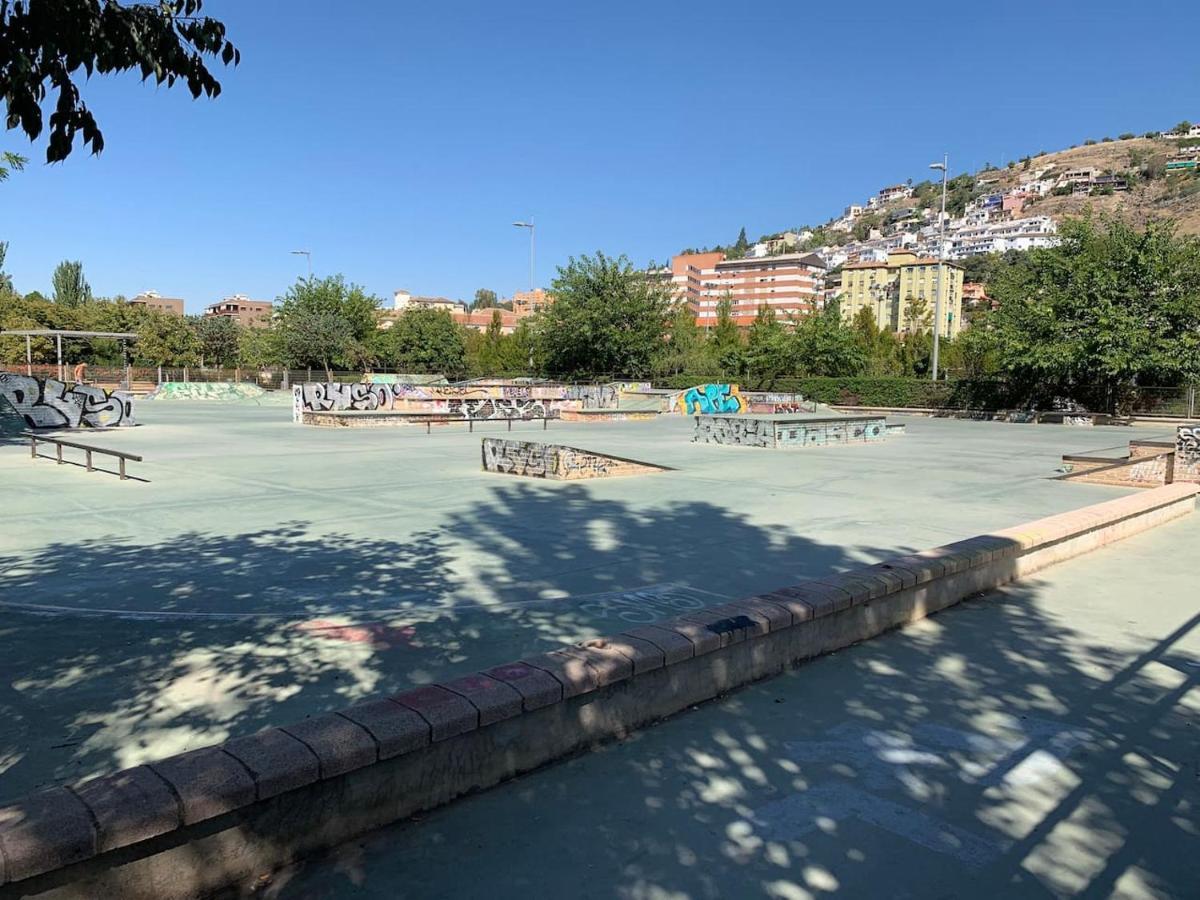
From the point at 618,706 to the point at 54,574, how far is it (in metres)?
5.94

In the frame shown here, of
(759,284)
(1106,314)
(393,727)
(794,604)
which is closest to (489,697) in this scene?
(393,727)

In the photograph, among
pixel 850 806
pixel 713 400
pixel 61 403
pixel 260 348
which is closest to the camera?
pixel 850 806

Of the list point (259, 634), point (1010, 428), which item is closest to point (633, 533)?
point (259, 634)

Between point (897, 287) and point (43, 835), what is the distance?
607 ft

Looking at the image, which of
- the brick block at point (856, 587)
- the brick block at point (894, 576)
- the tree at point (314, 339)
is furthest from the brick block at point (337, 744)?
the tree at point (314, 339)

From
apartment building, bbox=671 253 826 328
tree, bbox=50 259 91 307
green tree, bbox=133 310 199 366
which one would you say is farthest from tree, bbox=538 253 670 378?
apartment building, bbox=671 253 826 328

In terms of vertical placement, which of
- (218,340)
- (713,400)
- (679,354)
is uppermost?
(218,340)

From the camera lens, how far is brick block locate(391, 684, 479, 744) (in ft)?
10.4

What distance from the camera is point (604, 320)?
5169 cm

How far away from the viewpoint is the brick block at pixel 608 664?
377cm

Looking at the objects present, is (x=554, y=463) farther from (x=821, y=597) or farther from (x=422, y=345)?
(x=422, y=345)

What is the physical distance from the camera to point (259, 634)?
18.2 feet

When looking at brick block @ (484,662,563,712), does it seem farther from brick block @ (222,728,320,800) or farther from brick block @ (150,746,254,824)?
brick block @ (150,746,254,824)

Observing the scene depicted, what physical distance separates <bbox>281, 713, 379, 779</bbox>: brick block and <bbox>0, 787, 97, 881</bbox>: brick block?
2.30ft
